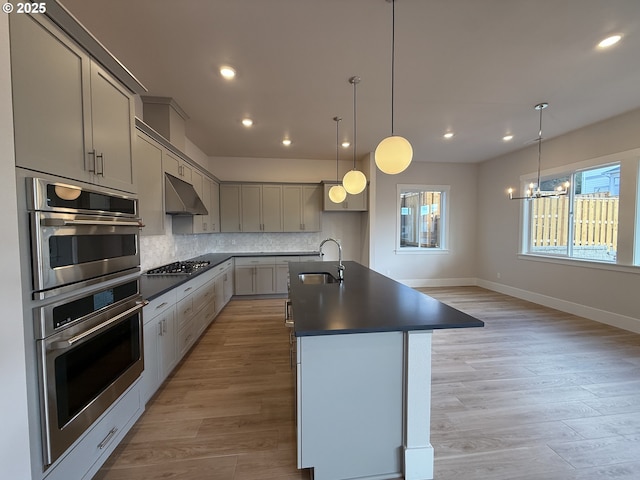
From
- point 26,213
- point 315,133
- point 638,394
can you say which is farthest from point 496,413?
point 315,133

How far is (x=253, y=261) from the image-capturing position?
5.18 m

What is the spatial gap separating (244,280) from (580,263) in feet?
18.7

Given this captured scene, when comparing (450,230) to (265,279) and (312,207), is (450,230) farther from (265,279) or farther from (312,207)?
(265,279)

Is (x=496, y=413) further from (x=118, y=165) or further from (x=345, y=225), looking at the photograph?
(x=345, y=225)

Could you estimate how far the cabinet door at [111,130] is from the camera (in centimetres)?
147

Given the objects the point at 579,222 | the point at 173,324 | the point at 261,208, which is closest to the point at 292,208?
the point at 261,208

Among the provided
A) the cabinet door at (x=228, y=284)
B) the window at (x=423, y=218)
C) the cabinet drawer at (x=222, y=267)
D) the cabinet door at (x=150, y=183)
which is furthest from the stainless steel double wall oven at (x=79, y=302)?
the window at (x=423, y=218)

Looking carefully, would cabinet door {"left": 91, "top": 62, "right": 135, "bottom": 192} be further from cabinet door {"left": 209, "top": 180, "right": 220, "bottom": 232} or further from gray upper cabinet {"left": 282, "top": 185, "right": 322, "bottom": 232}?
gray upper cabinet {"left": 282, "top": 185, "right": 322, "bottom": 232}

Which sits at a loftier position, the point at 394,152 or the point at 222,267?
the point at 394,152

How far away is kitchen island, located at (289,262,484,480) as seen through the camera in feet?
4.59

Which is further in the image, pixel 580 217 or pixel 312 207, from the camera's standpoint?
pixel 312 207

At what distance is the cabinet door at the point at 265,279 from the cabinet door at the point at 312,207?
1.13m

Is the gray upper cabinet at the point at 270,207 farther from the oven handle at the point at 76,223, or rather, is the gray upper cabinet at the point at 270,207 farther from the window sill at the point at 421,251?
the oven handle at the point at 76,223

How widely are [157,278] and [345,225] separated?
4.06 meters
